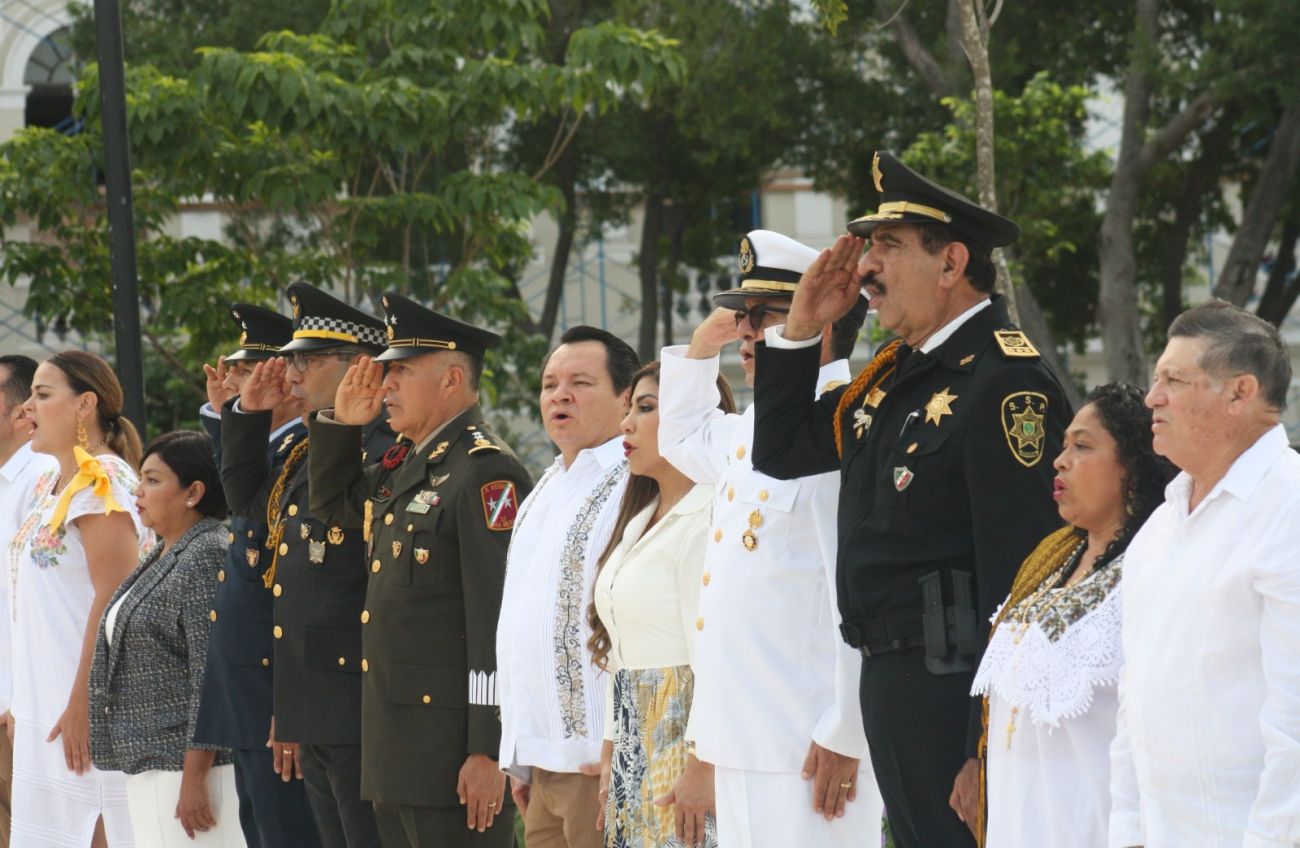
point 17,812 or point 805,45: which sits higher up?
point 805,45

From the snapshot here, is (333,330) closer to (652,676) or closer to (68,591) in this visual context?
(68,591)

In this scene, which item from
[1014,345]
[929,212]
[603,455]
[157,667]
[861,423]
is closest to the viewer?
[1014,345]

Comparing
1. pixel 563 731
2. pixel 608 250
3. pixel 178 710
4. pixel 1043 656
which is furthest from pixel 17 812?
pixel 608 250

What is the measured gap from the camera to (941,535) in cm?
385

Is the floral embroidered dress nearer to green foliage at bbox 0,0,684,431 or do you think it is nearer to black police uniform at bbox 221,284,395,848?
black police uniform at bbox 221,284,395,848

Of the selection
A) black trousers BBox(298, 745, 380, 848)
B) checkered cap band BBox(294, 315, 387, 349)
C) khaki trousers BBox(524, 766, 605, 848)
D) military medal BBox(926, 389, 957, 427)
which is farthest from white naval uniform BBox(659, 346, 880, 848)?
checkered cap band BBox(294, 315, 387, 349)

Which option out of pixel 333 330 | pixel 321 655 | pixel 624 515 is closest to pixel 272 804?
pixel 321 655

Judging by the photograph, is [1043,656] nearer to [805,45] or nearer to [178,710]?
[178,710]

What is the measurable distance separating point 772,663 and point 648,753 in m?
0.62

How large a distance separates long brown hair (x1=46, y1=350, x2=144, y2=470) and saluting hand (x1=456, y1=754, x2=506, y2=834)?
2408 millimetres

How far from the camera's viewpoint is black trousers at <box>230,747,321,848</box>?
5.85m

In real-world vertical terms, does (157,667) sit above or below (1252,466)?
below

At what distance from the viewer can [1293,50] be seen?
1391 cm

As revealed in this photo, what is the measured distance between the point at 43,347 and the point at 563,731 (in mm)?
15390
